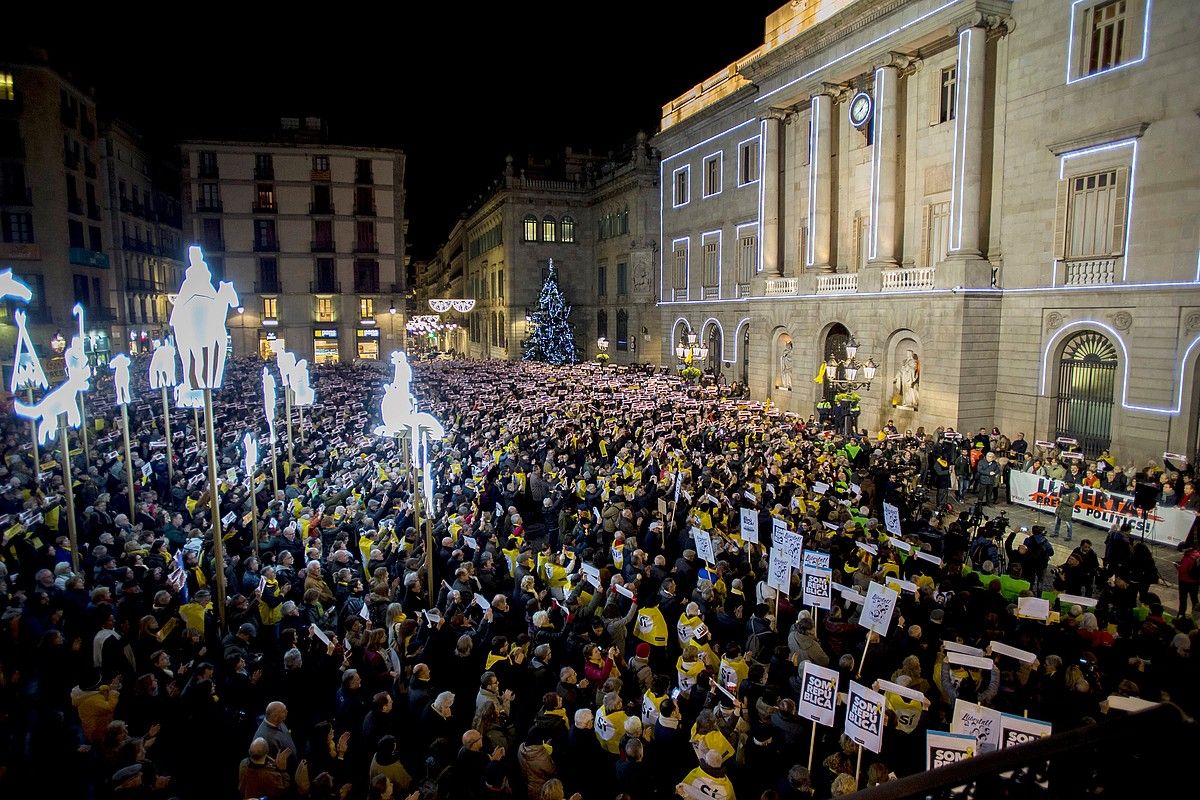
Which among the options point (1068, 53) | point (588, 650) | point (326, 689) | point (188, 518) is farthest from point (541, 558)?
point (1068, 53)

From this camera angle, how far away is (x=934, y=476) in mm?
17266

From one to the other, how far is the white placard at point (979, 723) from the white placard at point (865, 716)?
0.61 m

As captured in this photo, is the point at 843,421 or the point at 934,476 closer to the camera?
the point at 934,476

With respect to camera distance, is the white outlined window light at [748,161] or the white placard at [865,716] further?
the white outlined window light at [748,161]

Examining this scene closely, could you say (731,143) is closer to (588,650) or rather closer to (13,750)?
(588,650)

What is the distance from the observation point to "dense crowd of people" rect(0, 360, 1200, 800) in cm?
588

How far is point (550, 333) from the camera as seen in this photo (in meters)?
51.7

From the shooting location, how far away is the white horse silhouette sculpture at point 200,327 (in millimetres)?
8031

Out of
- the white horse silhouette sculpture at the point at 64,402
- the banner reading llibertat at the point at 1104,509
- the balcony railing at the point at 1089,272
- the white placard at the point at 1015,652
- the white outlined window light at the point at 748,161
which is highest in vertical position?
the white outlined window light at the point at 748,161

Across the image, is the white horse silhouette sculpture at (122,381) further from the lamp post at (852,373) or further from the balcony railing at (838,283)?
the balcony railing at (838,283)

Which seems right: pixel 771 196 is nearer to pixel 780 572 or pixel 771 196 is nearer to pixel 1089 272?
pixel 1089 272

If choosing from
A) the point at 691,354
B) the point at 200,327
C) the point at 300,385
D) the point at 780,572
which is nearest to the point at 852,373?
the point at 691,354

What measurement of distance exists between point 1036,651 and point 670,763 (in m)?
4.30

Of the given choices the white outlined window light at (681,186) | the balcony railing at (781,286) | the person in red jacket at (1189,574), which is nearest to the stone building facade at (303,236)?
the white outlined window light at (681,186)
